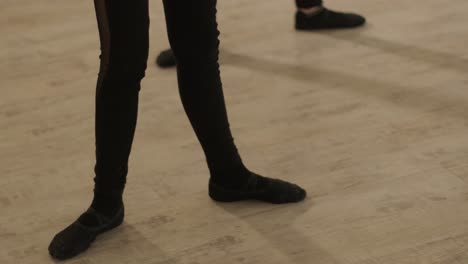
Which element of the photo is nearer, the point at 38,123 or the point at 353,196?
the point at 353,196

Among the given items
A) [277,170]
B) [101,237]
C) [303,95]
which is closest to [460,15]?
[303,95]

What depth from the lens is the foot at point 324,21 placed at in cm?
281

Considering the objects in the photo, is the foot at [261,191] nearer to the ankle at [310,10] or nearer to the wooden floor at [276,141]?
the wooden floor at [276,141]

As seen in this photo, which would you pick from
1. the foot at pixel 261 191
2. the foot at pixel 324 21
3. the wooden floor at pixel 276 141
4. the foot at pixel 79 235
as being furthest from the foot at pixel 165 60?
the foot at pixel 79 235

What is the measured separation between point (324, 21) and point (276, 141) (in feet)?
2.50

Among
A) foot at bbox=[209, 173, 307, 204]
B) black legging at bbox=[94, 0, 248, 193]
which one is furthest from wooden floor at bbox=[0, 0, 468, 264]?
black legging at bbox=[94, 0, 248, 193]

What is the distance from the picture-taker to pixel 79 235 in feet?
5.81

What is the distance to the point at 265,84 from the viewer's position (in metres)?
2.49

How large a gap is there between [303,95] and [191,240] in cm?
74

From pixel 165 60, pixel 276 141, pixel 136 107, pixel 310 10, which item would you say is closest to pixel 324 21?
pixel 310 10

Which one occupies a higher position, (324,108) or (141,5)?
(141,5)

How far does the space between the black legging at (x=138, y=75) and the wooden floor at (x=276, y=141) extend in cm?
19

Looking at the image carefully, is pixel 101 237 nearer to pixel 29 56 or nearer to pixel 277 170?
pixel 277 170

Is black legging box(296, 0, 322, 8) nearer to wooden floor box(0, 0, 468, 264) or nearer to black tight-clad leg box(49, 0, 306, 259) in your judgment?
wooden floor box(0, 0, 468, 264)
